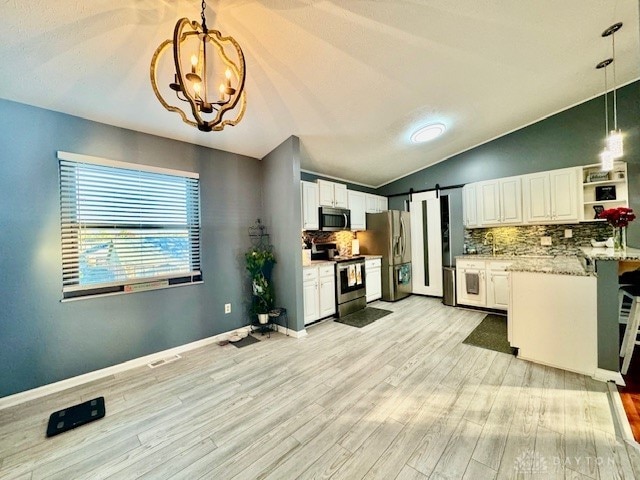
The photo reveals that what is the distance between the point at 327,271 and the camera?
395 centimetres

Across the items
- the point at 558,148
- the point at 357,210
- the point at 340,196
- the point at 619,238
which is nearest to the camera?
the point at 619,238

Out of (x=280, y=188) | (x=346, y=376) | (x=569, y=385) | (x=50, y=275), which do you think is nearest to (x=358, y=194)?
(x=280, y=188)

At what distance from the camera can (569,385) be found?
2.14 metres

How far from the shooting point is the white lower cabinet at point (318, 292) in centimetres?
364

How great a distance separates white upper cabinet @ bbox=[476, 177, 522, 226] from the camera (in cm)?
416

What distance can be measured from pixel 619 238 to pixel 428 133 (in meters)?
2.80

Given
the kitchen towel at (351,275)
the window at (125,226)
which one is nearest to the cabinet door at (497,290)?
the kitchen towel at (351,275)

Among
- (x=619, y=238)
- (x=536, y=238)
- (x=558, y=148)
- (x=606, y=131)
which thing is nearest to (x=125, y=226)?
(x=619, y=238)

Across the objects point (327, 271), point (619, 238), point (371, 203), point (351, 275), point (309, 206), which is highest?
point (371, 203)

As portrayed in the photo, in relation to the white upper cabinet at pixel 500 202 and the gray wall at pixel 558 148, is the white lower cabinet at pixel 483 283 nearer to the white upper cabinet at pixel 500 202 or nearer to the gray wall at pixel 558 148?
the white upper cabinet at pixel 500 202

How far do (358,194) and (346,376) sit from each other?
3.57 meters

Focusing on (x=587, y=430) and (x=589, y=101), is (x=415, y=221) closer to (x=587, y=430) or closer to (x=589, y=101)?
(x=589, y=101)

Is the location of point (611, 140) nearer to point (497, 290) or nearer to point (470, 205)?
point (470, 205)

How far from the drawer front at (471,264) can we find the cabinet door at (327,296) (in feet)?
7.83
